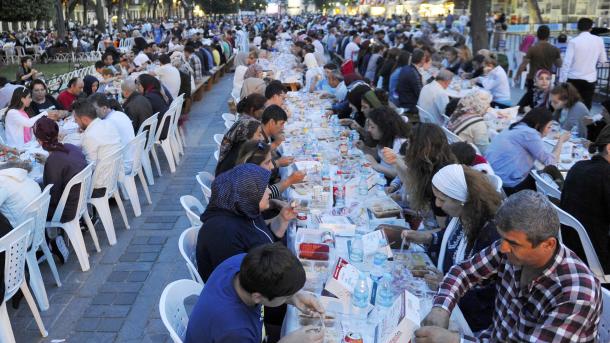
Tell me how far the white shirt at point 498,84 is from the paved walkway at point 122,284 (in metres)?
5.20

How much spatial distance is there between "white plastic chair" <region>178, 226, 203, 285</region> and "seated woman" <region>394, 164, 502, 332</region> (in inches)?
52.5

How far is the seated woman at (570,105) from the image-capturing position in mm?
6535

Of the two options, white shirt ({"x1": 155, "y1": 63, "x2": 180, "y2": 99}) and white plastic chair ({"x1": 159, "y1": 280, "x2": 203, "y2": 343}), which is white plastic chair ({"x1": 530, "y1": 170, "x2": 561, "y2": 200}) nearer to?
white plastic chair ({"x1": 159, "y1": 280, "x2": 203, "y2": 343})

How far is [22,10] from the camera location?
19875mm

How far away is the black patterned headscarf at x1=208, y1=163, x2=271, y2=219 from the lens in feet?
9.57

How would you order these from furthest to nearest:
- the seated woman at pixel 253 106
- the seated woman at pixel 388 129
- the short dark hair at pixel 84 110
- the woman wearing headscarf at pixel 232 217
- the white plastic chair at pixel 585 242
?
the seated woman at pixel 253 106 < the short dark hair at pixel 84 110 < the seated woman at pixel 388 129 < the white plastic chair at pixel 585 242 < the woman wearing headscarf at pixel 232 217

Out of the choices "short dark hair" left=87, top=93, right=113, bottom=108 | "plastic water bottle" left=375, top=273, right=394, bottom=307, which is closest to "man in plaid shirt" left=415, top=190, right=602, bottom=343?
"plastic water bottle" left=375, top=273, right=394, bottom=307

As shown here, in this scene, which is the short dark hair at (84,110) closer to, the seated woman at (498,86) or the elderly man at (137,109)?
the elderly man at (137,109)

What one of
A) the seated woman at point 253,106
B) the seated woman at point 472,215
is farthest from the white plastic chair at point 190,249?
the seated woman at point 253,106

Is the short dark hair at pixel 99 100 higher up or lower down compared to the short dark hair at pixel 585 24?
lower down

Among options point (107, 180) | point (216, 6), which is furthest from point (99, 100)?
point (216, 6)

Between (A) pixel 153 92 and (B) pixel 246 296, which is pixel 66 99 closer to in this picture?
(A) pixel 153 92

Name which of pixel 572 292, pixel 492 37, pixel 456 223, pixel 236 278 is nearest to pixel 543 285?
pixel 572 292

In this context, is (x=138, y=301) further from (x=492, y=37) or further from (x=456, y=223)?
(x=492, y=37)
